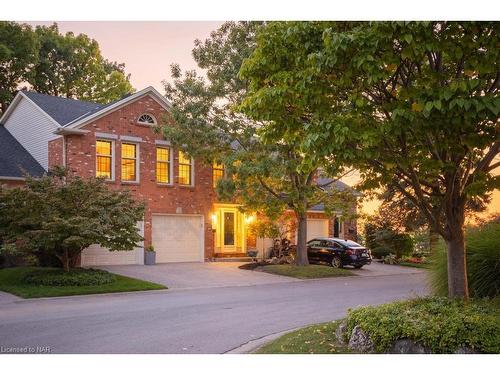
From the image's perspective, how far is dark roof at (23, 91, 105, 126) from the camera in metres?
23.8

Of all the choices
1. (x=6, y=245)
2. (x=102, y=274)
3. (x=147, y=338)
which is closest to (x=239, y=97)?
(x=102, y=274)

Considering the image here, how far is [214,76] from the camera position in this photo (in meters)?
22.9

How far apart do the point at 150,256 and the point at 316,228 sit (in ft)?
39.0

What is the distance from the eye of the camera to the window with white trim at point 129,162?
24359mm

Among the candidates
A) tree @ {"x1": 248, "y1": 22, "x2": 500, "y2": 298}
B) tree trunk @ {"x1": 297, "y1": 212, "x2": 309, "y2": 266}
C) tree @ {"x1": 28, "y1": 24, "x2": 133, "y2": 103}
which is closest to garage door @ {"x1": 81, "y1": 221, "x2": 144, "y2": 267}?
tree trunk @ {"x1": 297, "y1": 212, "x2": 309, "y2": 266}

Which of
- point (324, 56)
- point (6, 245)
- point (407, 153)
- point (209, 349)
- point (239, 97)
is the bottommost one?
point (209, 349)

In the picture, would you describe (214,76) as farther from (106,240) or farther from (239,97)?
(106,240)

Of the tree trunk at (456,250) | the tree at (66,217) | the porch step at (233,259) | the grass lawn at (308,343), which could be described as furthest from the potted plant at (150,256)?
the tree trunk at (456,250)

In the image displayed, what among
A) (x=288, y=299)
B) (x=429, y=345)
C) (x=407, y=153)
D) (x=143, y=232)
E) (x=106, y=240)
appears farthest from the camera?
(x=143, y=232)

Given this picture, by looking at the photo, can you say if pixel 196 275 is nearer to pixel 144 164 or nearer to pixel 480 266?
pixel 144 164

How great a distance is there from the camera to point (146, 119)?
2508 cm

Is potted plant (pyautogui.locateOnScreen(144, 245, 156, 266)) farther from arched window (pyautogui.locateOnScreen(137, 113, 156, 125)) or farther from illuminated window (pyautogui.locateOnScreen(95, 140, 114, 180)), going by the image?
arched window (pyautogui.locateOnScreen(137, 113, 156, 125))

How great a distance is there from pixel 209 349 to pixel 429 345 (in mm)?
3265

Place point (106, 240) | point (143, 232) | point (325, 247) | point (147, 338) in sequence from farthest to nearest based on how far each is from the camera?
point (325, 247) → point (143, 232) → point (106, 240) → point (147, 338)
